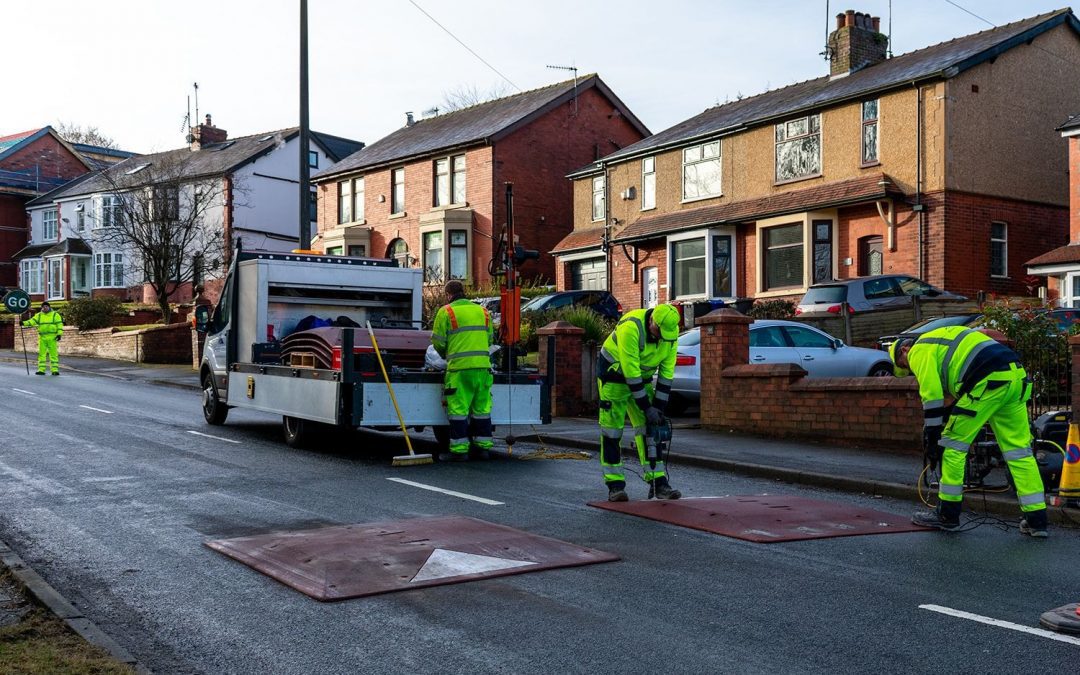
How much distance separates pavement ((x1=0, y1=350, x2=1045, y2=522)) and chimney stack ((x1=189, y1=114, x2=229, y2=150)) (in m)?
44.1

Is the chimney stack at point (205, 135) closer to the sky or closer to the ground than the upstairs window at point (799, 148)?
closer to the sky

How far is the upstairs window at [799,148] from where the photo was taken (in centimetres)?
2862

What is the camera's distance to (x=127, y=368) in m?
29.7

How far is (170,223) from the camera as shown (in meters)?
42.1

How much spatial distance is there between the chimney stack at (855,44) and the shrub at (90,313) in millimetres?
26077

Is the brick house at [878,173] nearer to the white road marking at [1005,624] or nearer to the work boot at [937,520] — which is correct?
the work boot at [937,520]

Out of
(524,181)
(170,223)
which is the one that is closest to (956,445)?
(524,181)

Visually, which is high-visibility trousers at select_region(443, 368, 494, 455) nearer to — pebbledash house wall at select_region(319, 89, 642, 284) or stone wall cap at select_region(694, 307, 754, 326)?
stone wall cap at select_region(694, 307, 754, 326)

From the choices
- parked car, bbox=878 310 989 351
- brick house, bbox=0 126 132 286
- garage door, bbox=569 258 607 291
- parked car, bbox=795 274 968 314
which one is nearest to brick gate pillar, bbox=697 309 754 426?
parked car, bbox=878 310 989 351

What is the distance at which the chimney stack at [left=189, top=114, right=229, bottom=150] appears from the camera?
55875 mm

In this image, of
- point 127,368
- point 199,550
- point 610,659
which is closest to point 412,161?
point 127,368

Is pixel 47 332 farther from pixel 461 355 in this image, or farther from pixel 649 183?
pixel 461 355

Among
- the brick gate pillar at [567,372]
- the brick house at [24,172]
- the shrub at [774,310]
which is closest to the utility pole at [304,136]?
the brick gate pillar at [567,372]

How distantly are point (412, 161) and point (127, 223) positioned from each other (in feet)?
41.8
